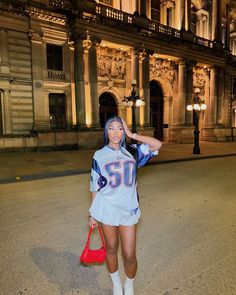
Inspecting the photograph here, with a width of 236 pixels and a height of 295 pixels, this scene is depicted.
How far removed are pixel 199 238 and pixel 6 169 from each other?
898 centimetres

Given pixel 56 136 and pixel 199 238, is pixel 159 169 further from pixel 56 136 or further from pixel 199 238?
pixel 56 136

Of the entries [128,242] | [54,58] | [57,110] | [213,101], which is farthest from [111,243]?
[213,101]

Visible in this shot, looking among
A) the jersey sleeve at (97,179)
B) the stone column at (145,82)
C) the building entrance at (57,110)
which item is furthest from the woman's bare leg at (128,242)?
the stone column at (145,82)

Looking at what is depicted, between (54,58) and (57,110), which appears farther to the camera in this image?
(57,110)

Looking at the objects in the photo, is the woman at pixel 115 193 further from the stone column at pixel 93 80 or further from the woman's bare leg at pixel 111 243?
the stone column at pixel 93 80

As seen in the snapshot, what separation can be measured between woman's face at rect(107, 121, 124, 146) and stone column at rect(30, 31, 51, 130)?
16.4 meters

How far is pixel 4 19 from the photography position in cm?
1642

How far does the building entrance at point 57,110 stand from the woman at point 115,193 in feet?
57.1

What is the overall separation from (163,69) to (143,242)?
945 inches

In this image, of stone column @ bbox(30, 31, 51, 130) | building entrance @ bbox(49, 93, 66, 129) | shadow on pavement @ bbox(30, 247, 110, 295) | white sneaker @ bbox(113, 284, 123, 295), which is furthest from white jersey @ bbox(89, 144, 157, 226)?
building entrance @ bbox(49, 93, 66, 129)

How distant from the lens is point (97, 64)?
811 inches

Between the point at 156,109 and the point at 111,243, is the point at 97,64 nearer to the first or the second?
the point at 156,109

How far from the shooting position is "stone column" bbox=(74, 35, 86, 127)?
719 inches

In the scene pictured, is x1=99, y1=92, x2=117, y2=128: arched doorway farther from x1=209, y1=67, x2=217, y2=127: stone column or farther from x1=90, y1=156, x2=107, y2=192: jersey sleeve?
x1=90, y1=156, x2=107, y2=192: jersey sleeve
